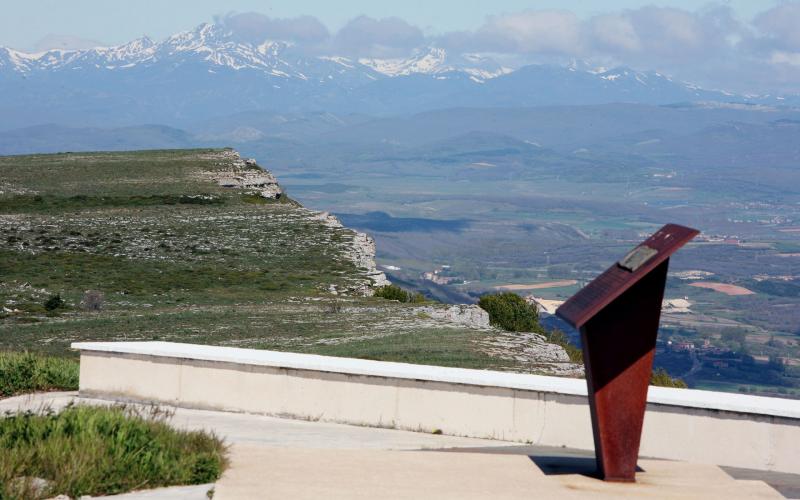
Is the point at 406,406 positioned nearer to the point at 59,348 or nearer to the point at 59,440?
the point at 59,440

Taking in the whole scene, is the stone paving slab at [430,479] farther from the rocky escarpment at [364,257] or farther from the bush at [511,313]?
the rocky escarpment at [364,257]

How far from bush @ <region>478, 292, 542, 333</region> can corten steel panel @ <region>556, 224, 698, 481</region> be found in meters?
29.6

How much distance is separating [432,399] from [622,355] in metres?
3.50

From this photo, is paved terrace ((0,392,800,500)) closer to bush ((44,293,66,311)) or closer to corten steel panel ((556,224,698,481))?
corten steel panel ((556,224,698,481))

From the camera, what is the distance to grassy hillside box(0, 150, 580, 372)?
1135 inches

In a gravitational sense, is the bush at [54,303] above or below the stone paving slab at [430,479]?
below

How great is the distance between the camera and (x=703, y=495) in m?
11.6

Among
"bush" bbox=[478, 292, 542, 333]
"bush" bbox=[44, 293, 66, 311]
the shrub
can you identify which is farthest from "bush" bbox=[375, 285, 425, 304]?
"bush" bbox=[44, 293, 66, 311]

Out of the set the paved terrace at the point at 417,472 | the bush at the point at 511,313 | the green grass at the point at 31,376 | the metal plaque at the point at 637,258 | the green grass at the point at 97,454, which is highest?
the metal plaque at the point at 637,258

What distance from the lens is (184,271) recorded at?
50.3m

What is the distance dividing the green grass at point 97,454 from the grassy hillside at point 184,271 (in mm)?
→ 10857

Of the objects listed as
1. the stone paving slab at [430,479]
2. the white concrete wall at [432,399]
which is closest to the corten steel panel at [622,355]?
the stone paving slab at [430,479]

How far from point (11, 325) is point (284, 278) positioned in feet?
55.1

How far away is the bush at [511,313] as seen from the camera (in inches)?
1679
